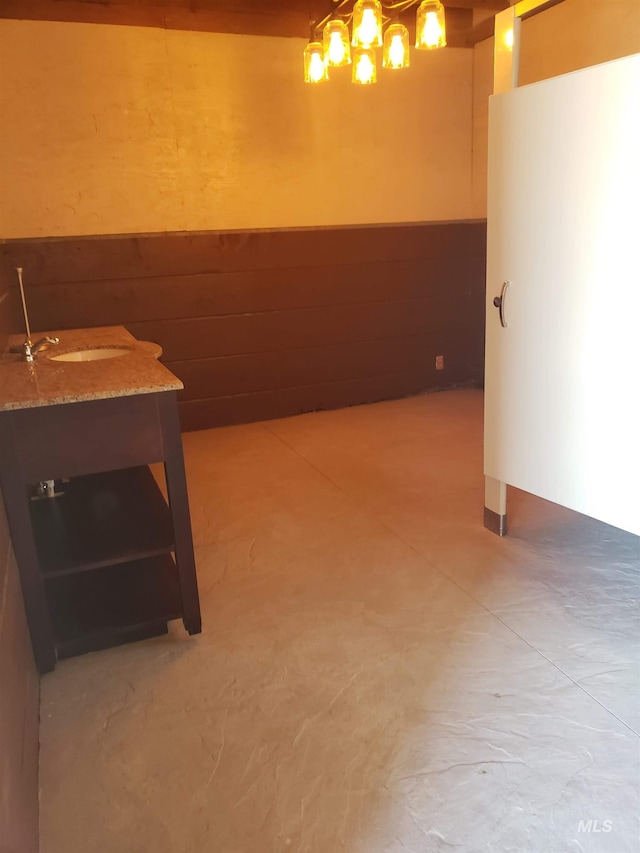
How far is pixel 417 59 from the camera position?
15.5 ft

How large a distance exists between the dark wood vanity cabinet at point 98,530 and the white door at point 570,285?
53.9 inches

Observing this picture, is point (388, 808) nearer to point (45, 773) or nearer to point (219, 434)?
point (45, 773)

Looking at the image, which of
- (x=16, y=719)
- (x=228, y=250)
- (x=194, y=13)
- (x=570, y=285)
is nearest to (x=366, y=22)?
(x=570, y=285)

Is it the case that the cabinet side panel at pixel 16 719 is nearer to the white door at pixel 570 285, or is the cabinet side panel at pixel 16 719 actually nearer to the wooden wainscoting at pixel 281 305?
the white door at pixel 570 285

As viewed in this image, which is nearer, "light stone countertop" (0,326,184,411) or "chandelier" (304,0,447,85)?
"light stone countertop" (0,326,184,411)

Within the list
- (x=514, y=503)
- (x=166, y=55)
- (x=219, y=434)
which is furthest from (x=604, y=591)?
(x=166, y=55)

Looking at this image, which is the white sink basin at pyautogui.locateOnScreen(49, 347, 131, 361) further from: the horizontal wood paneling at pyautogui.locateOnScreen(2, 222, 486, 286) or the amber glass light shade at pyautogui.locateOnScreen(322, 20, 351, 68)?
the amber glass light shade at pyautogui.locateOnScreen(322, 20, 351, 68)

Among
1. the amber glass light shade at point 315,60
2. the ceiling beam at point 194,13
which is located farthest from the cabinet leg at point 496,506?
the ceiling beam at point 194,13

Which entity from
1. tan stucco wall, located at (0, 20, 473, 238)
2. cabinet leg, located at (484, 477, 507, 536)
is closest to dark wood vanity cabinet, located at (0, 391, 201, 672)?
cabinet leg, located at (484, 477, 507, 536)

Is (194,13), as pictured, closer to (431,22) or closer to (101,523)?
(431,22)

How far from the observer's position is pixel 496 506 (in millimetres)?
2898

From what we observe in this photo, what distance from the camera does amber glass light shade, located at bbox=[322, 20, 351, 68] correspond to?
9.66 ft

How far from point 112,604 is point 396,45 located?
104 inches

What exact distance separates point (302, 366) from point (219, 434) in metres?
0.81
